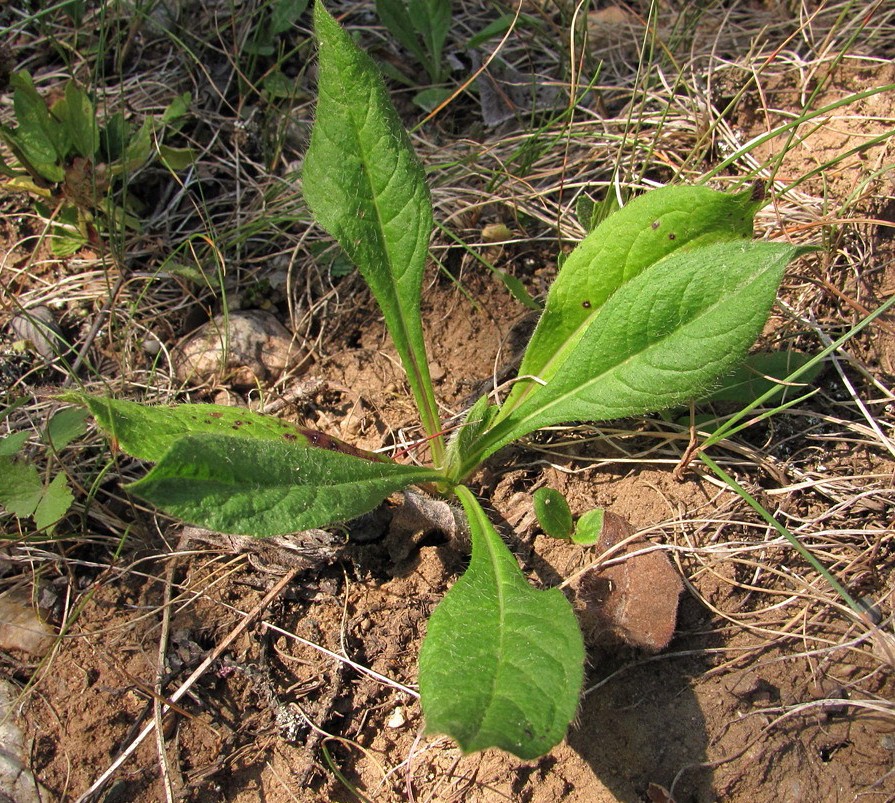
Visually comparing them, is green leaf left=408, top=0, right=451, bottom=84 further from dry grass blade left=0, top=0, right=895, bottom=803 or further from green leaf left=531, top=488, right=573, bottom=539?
green leaf left=531, top=488, right=573, bottom=539

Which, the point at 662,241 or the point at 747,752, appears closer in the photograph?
the point at 747,752

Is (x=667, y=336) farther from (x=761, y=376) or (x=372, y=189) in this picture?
(x=372, y=189)

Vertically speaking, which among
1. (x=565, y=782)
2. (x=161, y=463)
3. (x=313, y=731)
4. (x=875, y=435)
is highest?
(x=161, y=463)

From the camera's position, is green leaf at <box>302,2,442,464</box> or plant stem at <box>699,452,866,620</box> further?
green leaf at <box>302,2,442,464</box>

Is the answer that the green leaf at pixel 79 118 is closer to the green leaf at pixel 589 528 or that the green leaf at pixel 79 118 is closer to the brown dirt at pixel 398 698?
the brown dirt at pixel 398 698

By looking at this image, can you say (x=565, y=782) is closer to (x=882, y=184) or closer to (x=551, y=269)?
(x=551, y=269)

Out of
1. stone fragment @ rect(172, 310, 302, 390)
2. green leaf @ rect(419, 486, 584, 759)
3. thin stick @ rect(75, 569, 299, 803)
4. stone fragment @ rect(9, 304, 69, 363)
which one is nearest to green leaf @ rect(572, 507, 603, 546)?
green leaf @ rect(419, 486, 584, 759)

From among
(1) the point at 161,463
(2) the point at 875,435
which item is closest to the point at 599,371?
(2) the point at 875,435
